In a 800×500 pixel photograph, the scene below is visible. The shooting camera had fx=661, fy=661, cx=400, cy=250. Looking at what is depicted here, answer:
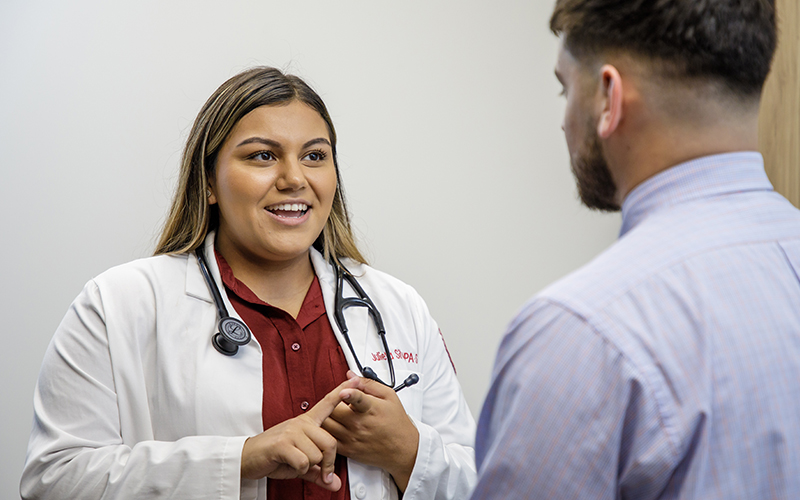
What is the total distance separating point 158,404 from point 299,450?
12.5 inches

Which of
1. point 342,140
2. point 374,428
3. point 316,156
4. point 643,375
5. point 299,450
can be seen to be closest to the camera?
point 643,375

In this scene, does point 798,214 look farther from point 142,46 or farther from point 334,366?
point 142,46

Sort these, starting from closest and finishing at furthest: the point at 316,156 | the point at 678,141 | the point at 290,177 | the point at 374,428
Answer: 1. the point at 678,141
2. the point at 374,428
3. the point at 290,177
4. the point at 316,156

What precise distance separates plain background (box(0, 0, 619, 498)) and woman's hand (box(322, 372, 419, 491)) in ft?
2.84

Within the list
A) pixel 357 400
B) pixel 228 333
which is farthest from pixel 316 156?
pixel 357 400

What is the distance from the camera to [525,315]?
0.64 meters

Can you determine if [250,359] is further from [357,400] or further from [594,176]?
[594,176]

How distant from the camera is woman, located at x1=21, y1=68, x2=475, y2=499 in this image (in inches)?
46.0

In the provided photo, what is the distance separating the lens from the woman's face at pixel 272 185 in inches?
53.5

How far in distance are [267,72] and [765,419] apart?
→ 3.93 ft

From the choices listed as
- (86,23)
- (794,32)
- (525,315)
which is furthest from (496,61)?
(525,315)

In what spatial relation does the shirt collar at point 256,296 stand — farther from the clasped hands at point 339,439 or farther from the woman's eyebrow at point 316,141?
the woman's eyebrow at point 316,141

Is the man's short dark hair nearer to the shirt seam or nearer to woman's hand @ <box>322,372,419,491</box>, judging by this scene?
the shirt seam

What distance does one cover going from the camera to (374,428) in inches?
48.4
